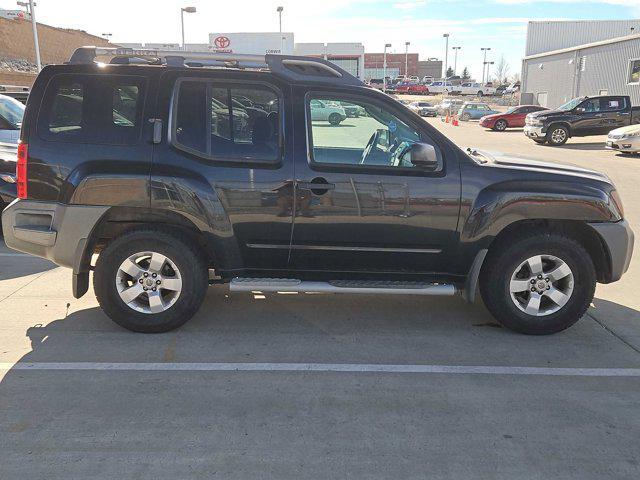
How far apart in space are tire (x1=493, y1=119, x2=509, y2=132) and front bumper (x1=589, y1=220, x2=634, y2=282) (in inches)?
1167

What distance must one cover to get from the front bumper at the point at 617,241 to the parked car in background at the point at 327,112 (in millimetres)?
2187

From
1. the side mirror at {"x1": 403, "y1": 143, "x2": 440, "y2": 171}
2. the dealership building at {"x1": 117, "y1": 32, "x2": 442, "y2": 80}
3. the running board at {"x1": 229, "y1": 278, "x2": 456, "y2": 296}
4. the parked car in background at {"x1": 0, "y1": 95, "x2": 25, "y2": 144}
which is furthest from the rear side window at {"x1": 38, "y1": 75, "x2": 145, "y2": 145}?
the dealership building at {"x1": 117, "y1": 32, "x2": 442, "y2": 80}

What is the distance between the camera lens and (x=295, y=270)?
4.53m

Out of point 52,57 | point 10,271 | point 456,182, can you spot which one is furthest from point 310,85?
point 52,57

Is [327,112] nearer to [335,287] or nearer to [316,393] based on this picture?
[335,287]

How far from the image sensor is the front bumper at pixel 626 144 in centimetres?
1764

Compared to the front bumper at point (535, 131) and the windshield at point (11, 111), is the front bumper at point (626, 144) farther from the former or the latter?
the windshield at point (11, 111)

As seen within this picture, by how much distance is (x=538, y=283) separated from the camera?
4.46 m

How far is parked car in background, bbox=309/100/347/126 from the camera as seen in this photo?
4355 millimetres

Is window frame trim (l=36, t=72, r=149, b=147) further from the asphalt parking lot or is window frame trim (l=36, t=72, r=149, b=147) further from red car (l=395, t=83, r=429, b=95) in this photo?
red car (l=395, t=83, r=429, b=95)

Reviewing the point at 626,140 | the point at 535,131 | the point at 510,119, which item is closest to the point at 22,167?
the point at 626,140

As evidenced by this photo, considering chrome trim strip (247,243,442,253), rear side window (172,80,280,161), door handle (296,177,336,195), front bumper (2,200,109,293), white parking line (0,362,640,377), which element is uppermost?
rear side window (172,80,280,161)

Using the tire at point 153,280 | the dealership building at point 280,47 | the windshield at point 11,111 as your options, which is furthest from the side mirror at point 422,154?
the dealership building at point 280,47

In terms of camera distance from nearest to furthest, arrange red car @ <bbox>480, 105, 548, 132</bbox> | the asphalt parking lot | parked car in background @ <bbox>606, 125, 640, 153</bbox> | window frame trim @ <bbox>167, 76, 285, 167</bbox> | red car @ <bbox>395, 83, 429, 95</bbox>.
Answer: the asphalt parking lot → window frame trim @ <bbox>167, 76, 285, 167</bbox> → parked car in background @ <bbox>606, 125, 640, 153</bbox> → red car @ <bbox>480, 105, 548, 132</bbox> → red car @ <bbox>395, 83, 429, 95</bbox>
